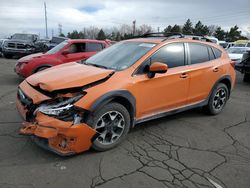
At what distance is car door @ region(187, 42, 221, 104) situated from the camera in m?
4.86

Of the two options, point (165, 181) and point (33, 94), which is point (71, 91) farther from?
point (165, 181)

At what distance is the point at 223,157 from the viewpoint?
3.73m

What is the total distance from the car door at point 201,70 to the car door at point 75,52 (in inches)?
193

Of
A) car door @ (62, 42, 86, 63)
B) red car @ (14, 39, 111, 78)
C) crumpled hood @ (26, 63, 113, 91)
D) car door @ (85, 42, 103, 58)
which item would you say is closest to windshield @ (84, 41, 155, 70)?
crumpled hood @ (26, 63, 113, 91)

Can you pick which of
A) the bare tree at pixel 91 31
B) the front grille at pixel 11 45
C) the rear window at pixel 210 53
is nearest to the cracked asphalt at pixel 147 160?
the rear window at pixel 210 53

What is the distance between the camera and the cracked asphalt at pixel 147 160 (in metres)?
3.04

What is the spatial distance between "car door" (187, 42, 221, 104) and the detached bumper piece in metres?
2.39

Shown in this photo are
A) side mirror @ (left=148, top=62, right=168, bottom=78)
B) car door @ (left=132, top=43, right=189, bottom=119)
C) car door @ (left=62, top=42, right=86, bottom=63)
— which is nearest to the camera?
side mirror @ (left=148, top=62, right=168, bottom=78)

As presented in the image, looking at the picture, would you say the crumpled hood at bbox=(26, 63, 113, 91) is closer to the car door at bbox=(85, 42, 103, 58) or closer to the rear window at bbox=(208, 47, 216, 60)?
the rear window at bbox=(208, 47, 216, 60)

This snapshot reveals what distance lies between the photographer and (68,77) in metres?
3.66

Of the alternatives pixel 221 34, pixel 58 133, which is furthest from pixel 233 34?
pixel 58 133

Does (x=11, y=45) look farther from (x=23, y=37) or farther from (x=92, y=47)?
(x=92, y=47)

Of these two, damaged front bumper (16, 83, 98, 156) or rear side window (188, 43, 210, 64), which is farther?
rear side window (188, 43, 210, 64)

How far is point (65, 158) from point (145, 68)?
6.12ft
